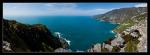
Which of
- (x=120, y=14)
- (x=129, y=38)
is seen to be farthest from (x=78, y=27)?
(x=129, y=38)

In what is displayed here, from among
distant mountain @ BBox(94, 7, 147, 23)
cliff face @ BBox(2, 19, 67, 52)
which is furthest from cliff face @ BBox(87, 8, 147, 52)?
cliff face @ BBox(2, 19, 67, 52)

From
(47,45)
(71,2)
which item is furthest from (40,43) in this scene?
(71,2)

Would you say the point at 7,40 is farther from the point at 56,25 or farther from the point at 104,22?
the point at 104,22

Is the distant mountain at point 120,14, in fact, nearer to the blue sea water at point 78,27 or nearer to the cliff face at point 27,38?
the blue sea water at point 78,27

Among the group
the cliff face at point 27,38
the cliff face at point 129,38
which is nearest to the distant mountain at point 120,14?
the cliff face at point 129,38

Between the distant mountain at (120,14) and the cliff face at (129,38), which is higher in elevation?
the distant mountain at (120,14)
